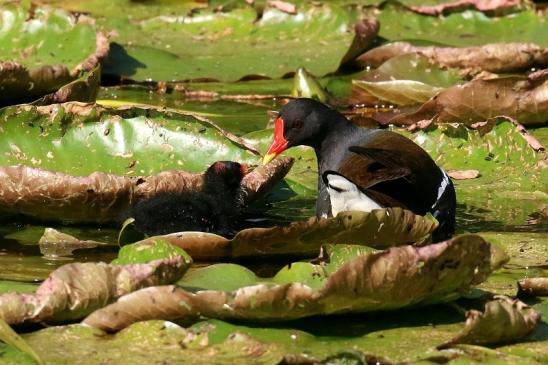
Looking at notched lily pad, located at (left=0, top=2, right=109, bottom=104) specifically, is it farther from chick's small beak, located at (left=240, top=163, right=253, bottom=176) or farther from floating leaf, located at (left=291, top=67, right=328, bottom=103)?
chick's small beak, located at (left=240, top=163, right=253, bottom=176)

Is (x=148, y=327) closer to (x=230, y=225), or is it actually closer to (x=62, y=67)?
(x=230, y=225)

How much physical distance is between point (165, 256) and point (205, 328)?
27cm

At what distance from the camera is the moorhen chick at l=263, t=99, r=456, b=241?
3375mm

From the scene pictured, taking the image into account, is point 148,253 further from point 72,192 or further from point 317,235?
point 72,192

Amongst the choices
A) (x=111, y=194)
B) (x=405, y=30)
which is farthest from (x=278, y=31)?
(x=111, y=194)

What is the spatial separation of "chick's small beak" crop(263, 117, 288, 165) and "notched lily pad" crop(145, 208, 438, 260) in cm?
96

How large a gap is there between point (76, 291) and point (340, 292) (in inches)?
20.7

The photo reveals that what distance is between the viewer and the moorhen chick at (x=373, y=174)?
3.38m

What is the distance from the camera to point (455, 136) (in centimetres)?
438

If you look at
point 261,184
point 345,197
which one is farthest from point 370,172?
point 261,184

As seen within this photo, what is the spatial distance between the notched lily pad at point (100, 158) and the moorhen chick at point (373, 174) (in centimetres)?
20

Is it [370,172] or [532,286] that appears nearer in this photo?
[532,286]

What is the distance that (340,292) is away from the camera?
100 inches

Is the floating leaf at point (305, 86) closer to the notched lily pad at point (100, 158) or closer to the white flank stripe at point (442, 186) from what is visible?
the notched lily pad at point (100, 158)
